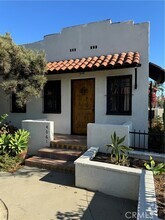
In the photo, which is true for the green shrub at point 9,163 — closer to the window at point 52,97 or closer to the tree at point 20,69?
the tree at point 20,69

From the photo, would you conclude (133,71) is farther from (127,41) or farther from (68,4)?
(68,4)

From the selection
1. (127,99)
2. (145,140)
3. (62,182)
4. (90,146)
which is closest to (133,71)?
(127,99)

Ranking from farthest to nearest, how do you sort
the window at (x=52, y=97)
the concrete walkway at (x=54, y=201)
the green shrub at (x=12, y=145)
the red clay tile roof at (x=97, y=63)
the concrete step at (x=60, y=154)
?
the window at (x=52, y=97) < the red clay tile roof at (x=97, y=63) < the green shrub at (x=12, y=145) < the concrete step at (x=60, y=154) < the concrete walkway at (x=54, y=201)

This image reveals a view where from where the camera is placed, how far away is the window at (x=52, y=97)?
364 inches

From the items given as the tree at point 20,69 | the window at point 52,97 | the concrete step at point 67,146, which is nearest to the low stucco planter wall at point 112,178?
the concrete step at point 67,146

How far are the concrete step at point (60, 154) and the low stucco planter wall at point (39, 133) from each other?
20.1 inches

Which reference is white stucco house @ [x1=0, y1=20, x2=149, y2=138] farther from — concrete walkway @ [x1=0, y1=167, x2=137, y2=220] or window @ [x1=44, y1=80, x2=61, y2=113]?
concrete walkway @ [x1=0, y1=167, x2=137, y2=220]

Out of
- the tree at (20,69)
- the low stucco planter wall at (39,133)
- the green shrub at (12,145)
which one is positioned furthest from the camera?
the tree at (20,69)

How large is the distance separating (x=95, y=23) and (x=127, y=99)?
3770 mm

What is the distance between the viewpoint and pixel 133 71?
7.66 metres

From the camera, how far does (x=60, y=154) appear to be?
6.44 m

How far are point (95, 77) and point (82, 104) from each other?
1.38 m

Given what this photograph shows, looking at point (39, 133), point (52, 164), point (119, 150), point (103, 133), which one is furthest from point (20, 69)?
point (119, 150)

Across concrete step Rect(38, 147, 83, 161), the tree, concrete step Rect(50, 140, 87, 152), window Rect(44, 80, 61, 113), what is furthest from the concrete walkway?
window Rect(44, 80, 61, 113)
